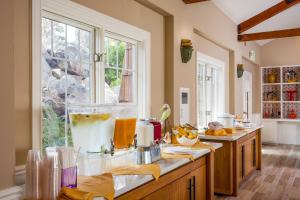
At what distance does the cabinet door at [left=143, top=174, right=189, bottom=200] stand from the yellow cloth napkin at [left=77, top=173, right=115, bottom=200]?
1.10 feet

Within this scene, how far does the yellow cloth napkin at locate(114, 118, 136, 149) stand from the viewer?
2234 millimetres

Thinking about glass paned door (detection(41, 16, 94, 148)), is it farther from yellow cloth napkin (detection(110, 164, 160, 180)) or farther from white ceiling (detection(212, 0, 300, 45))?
white ceiling (detection(212, 0, 300, 45))

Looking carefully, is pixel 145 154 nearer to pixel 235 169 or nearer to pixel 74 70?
pixel 74 70

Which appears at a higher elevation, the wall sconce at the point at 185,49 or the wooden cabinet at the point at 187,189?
the wall sconce at the point at 185,49

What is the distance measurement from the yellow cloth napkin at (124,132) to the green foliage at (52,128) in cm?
40

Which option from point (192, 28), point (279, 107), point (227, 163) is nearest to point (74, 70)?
point (192, 28)

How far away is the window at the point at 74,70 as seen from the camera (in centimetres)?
219

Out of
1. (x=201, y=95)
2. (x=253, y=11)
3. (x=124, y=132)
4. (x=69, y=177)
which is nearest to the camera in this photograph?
(x=69, y=177)

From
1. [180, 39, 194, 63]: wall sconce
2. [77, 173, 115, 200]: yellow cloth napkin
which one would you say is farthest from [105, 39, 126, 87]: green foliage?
[77, 173, 115, 200]: yellow cloth napkin

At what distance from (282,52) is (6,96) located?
342 inches

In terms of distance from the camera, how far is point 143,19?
3.21 m

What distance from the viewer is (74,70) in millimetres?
2436

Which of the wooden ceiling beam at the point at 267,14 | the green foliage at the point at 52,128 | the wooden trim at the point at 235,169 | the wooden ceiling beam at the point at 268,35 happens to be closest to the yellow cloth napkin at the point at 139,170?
the green foliage at the point at 52,128

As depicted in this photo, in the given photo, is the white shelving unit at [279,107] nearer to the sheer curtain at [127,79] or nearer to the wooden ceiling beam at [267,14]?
the wooden ceiling beam at [267,14]
